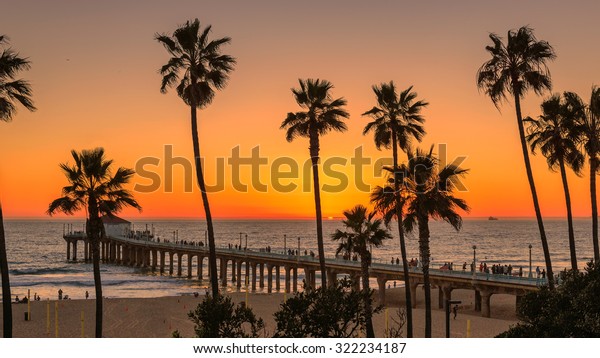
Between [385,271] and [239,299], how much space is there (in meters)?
12.9

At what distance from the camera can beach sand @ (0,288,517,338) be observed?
4338 cm

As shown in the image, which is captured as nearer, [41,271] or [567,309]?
[567,309]

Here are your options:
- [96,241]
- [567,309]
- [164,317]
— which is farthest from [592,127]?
[164,317]

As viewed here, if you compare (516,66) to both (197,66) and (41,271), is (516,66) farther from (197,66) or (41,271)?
(41,271)

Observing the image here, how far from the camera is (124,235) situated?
133625 mm

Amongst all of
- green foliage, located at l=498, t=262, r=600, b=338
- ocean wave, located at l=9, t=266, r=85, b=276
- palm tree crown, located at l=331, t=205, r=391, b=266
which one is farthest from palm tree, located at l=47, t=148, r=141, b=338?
ocean wave, located at l=9, t=266, r=85, b=276

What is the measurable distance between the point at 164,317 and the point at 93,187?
81.9 feet

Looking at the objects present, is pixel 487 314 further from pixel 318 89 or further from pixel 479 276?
pixel 318 89

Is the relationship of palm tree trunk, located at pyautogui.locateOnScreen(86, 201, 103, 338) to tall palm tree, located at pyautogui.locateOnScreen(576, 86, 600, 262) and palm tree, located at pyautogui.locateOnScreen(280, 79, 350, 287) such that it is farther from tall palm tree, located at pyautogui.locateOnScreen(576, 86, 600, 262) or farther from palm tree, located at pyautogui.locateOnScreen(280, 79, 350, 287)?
tall palm tree, located at pyautogui.locateOnScreen(576, 86, 600, 262)

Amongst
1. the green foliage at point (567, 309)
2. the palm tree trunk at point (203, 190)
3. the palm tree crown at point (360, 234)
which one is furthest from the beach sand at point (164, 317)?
the green foliage at point (567, 309)

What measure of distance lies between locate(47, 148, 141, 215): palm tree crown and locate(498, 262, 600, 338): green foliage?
15.0 metres

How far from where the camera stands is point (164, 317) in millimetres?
50969

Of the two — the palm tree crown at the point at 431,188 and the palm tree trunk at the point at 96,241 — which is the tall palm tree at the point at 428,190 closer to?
the palm tree crown at the point at 431,188

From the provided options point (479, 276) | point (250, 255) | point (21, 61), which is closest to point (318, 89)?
point (21, 61)
